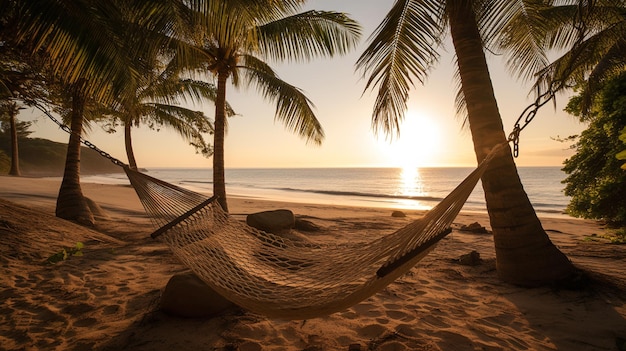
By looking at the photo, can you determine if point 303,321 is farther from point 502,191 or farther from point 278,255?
point 502,191

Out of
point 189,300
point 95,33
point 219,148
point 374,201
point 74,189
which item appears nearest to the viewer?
point 189,300

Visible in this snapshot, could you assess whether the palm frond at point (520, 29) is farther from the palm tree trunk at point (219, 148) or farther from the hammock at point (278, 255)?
the palm tree trunk at point (219, 148)

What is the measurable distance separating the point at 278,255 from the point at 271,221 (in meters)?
2.16

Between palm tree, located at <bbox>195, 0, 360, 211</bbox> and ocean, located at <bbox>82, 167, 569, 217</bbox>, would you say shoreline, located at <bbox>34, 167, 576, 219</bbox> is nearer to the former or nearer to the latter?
ocean, located at <bbox>82, 167, 569, 217</bbox>

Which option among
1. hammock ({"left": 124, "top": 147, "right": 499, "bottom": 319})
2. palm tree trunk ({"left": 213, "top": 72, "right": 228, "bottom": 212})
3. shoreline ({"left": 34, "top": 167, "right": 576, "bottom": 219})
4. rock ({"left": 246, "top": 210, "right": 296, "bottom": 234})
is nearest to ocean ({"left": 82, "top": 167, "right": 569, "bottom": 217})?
shoreline ({"left": 34, "top": 167, "right": 576, "bottom": 219})

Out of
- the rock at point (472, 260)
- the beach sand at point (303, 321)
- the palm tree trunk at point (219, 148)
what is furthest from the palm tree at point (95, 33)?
the rock at point (472, 260)

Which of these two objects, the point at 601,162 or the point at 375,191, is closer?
the point at 601,162

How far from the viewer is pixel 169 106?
26.7 feet

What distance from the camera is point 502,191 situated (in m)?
2.44

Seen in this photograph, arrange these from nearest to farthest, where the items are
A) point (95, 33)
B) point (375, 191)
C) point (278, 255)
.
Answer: point (278, 255) → point (95, 33) → point (375, 191)

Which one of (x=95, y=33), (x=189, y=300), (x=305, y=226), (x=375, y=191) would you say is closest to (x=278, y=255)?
(x=189, y=300)

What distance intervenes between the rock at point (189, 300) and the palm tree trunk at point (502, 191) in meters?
2.25

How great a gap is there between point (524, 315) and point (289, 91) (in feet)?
Answer: 13.6

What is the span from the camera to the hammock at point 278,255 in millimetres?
1469
